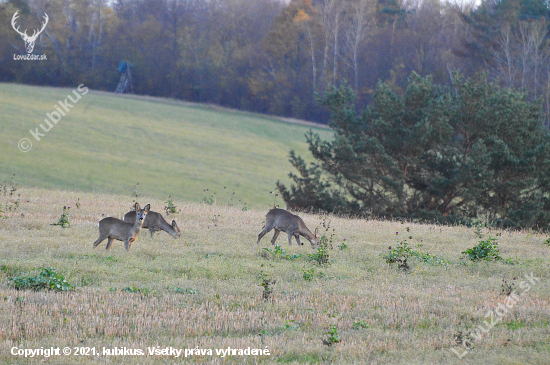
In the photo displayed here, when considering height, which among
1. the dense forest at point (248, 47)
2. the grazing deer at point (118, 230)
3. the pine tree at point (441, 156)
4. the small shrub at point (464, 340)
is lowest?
the small shrub at point (464, 340)

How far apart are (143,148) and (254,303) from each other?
4048 cm

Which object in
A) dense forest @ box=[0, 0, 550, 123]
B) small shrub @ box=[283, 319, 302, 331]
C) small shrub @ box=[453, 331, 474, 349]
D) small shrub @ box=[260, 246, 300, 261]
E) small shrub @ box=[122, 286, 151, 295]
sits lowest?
small shrub @ box=[122, 286, 151, 295]

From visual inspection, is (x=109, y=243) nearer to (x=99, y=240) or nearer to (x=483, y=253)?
(x=99, y=240)

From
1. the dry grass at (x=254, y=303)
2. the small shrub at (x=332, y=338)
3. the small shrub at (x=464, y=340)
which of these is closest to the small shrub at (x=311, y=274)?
the dry grass at (x=254, y=303)

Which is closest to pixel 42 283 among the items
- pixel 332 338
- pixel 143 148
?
pixel 332 338

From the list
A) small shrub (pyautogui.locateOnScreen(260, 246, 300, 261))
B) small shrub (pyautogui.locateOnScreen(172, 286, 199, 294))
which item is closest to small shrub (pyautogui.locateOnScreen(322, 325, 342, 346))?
small shrub (pyautogui.locateOnScreen(172, 286, 199, 294))

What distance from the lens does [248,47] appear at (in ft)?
262

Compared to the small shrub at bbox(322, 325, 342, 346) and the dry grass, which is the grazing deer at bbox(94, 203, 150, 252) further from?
the small shrub at bbox(322, 325, 342, 346)

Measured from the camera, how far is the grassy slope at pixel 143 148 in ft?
120

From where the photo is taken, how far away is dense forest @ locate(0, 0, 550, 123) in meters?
71.2

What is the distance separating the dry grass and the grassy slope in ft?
63.2

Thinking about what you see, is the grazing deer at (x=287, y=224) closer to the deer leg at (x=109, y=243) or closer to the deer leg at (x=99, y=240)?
the deer leg at (x=109, y=243)

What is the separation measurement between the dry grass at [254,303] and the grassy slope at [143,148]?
1927 centimetres

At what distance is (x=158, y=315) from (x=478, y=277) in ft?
20.7
